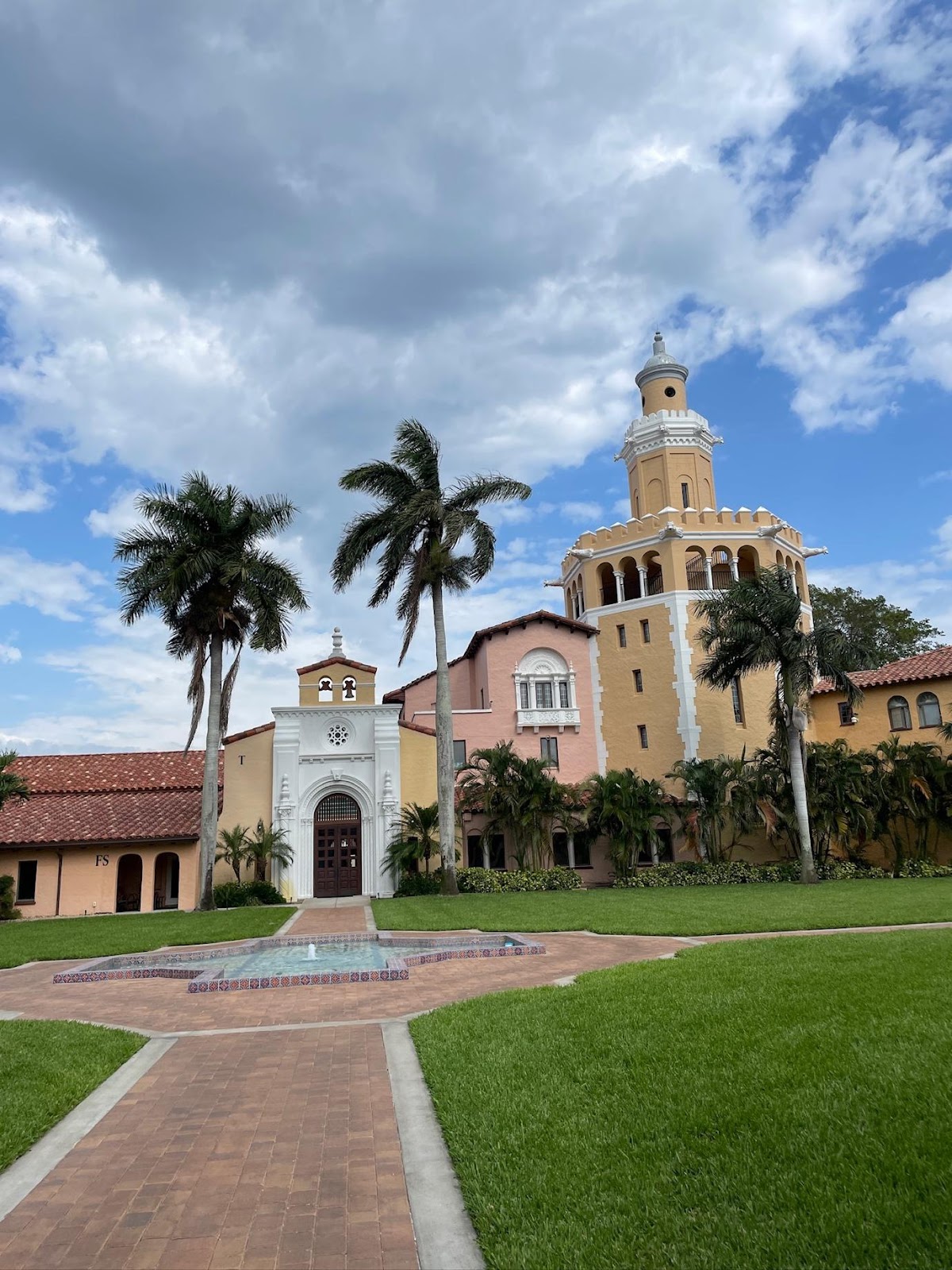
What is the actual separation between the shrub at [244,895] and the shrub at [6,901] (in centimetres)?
614

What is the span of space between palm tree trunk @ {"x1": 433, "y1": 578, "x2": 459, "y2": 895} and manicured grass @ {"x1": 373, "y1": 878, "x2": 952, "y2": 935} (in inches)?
41.1

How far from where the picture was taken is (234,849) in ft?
94.2

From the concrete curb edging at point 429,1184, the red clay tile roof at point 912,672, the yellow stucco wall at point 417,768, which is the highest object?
the red clay tile roof at point 912,672

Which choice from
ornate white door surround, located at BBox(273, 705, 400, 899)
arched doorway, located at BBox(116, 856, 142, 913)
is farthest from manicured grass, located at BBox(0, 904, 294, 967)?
arched doorway, located at BBox(116, 856, 142, 913)

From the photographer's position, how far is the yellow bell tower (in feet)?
129

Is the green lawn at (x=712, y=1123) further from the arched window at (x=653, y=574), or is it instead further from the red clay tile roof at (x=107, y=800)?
the arched window at (x=653, y=574)

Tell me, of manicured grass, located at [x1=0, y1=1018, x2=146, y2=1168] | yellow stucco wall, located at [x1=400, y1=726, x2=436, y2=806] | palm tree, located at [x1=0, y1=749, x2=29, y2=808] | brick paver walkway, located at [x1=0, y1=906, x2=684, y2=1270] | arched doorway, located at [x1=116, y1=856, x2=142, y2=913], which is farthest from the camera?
yellow stucco wall, located at [x1=400, y1=726, x2=436, y2=806]

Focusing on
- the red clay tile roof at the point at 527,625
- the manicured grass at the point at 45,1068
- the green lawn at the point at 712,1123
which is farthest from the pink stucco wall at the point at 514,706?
the green lawn at the point at 712,1123

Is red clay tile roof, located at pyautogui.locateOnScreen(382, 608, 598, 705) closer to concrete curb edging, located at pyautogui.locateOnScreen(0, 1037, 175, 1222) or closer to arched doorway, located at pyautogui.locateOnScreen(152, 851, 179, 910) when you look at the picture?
arched doorway, located at pyautogui.locateOnScreen(152, 851, 179, 910)

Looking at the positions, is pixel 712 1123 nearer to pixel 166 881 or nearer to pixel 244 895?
pixel 244 895

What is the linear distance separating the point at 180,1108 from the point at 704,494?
37125mm

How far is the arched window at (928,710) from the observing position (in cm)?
3072

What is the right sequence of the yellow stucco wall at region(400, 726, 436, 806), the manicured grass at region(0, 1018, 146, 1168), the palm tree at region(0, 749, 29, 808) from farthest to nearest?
the yellow stucco wall at region(400, 726, 436, 806), the palm tree at region(0, 749, 29, 808), the manicured grass at region(0, 1018, 146, 1168)

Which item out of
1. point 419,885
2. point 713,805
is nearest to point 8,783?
point 419,885
